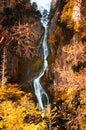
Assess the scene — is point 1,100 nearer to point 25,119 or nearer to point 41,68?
point 25,119

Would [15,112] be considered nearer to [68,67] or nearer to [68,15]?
[68,67]

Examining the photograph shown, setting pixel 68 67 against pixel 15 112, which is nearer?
pixel 15 112

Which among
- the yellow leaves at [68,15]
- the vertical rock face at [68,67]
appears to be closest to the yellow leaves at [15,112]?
the vertical rock face at [68,67]

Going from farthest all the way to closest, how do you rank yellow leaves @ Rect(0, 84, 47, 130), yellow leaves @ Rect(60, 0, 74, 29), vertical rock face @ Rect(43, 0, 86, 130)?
yellow leaves @ Rect(60, 0, 74, 29), vertical rock face @ Rect(43, 0, 86, 130), yellow leaves @ Rect(0, 84, 47, 130)

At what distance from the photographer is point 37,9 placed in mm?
56875

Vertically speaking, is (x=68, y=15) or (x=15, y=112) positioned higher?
(x=68, y=15)

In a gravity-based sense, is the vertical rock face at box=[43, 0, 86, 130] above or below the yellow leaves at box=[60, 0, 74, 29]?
below

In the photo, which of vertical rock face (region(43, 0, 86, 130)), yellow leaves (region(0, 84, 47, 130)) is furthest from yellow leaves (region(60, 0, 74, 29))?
yellow leaves (region(0, 84, 47, 130))

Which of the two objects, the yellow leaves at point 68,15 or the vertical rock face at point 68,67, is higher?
the yellow leaves at point 68,15

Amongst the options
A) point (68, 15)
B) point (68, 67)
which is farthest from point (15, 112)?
point (68, 15)

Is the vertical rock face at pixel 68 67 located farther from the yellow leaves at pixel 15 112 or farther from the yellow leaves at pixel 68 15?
the yellow leaves at pixel 15 112

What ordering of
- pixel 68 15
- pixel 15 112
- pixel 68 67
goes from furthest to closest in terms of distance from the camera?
pixel 68 15, pixel 68 67, pixel 15 112

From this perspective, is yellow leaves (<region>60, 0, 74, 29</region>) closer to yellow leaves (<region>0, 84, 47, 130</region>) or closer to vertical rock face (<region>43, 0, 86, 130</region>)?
vertical rock face (<region>43, 0, 86, 130</region>)

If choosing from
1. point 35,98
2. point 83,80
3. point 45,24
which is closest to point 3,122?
point 83,80
